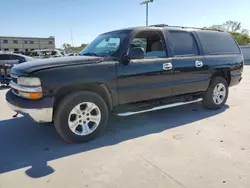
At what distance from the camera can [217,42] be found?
5312mm

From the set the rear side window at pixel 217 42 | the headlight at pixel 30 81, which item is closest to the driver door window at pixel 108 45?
the headlight at pixel 30 81

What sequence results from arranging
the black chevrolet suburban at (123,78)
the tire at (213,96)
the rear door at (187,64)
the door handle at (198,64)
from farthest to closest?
the tire at (213,96) → the door handle at (198,64) → the rear door at (187,64) → the black chevrolet suburban at (123,78)

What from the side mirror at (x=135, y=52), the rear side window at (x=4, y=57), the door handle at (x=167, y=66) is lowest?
the door handle at (x=167, y=66)

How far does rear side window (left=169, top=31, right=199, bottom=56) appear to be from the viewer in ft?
14.6

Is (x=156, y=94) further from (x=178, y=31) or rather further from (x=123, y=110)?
(x=178, y=31)

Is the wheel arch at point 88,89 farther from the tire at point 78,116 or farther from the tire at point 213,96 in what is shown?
the tire at point 213,96

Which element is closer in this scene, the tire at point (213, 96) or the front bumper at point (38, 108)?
the front bumper at point (38, 108)

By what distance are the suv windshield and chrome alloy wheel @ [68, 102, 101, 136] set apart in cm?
103

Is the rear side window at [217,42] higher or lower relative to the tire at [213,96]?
higher

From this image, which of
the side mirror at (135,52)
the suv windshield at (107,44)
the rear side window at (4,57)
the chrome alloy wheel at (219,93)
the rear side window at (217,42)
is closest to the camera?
the side mirror at (135,52)

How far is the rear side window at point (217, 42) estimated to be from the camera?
199 inches

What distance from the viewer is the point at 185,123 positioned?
4.39m

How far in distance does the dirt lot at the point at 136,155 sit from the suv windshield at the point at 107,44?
56.9 inches

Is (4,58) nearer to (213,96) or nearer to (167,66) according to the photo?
(167,66)
